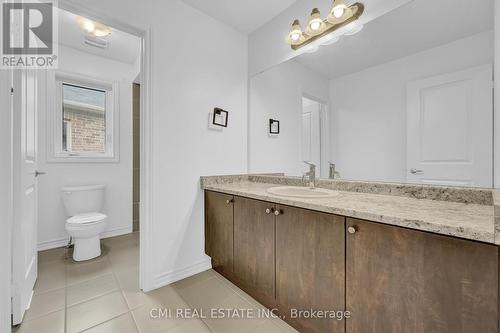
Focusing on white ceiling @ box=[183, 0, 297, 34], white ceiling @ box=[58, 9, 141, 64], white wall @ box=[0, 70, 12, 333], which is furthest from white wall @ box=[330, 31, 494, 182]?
white ceiling @ box=[58, 9, 141, 64]

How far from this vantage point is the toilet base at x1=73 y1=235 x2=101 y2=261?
6.92 feet

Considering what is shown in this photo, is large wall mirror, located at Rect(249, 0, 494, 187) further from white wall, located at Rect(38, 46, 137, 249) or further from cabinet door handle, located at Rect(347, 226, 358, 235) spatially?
white wall, located at Rect(38, 46, 137, 249)

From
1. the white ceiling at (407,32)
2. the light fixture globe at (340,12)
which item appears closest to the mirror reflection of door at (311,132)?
the white ceiling at (407,32)

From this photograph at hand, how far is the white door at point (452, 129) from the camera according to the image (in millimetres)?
1024

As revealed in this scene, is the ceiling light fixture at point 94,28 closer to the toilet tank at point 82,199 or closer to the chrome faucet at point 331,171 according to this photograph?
the toilet tank at point 82,199

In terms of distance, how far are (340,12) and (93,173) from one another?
3.06 m

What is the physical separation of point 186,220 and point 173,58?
4.55ft

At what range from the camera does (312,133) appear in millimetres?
1862

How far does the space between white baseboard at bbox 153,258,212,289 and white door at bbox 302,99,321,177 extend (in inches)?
51.5

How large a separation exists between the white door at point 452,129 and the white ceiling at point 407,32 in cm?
21

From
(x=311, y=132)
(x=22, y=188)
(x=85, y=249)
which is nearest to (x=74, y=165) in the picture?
(x=85, y=249)

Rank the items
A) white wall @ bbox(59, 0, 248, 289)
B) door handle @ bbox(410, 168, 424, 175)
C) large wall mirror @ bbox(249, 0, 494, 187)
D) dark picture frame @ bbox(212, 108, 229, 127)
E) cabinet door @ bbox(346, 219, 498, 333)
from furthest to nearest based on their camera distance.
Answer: dark picture frame @ bbox(212, 108, 229, 127)
white wall @ bbox(59, 0, 248, 289)
door handle @ bbox(410, 168, 424, 175)
large wall mirror @ bbox(249, 0, 494, 187)
cabinet door @ bbox(346, 219, 498, 333)

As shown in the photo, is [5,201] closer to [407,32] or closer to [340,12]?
[340,12]

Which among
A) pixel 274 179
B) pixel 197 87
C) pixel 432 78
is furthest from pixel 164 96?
pixel 432 78
